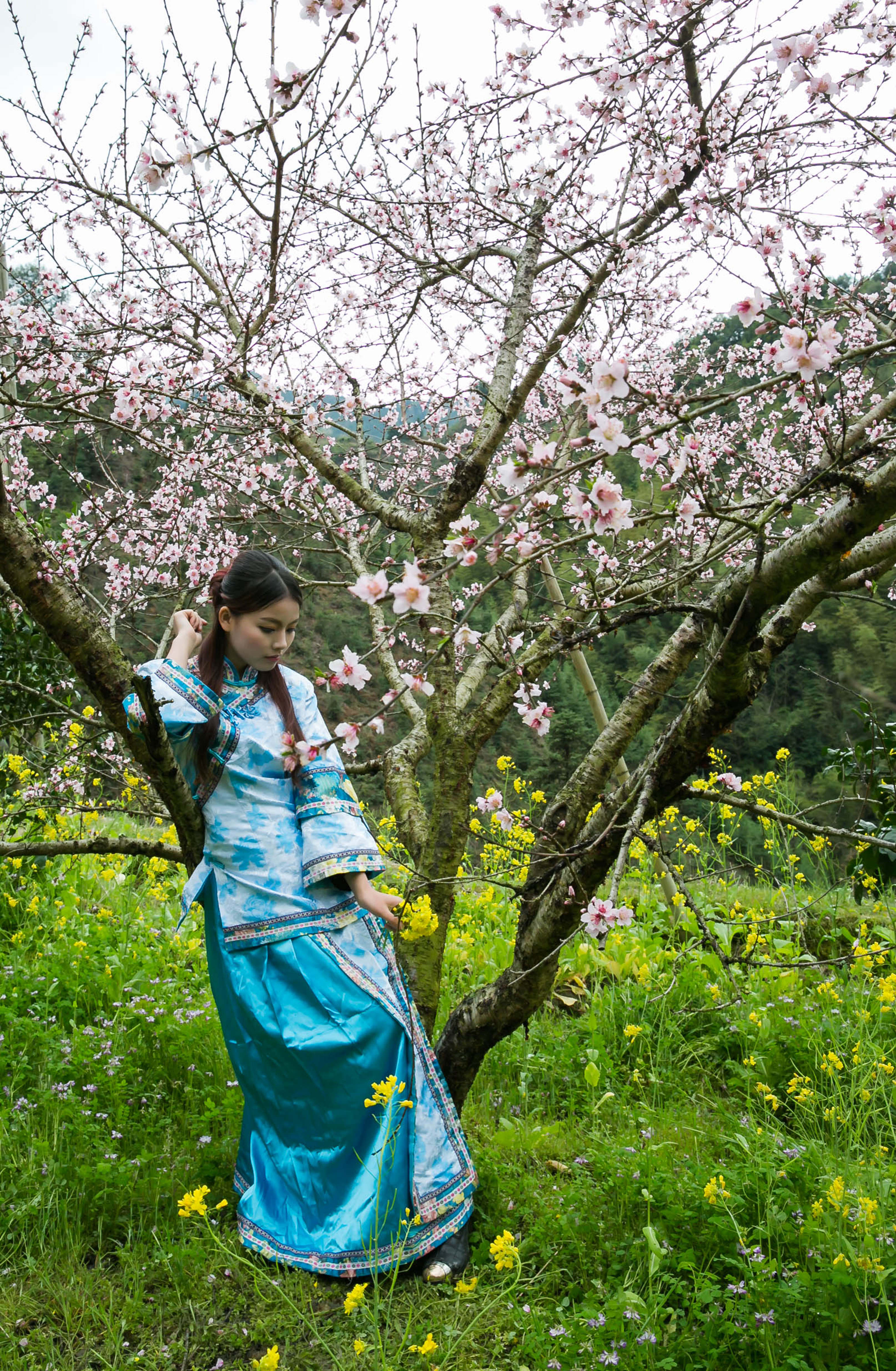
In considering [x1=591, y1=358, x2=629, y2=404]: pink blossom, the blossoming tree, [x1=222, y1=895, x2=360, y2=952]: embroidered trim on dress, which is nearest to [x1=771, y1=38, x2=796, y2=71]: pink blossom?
the blossoming tree

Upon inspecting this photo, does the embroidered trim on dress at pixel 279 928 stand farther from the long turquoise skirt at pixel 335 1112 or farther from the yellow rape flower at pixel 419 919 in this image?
the yellow rape flower at pixel 419 919

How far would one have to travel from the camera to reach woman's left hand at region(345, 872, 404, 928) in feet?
6.13

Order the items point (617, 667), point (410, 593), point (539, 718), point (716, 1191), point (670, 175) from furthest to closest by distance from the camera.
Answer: point (617, 667) → point (670, 175) → point (539, 718) → point (716, 1191) → point (410, 593)

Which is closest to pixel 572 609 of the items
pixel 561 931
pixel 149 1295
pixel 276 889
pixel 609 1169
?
pixel 561 931

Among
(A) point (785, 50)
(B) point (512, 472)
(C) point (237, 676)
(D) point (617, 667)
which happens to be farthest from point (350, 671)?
(D) point (617, 667)

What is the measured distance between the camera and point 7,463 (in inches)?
185

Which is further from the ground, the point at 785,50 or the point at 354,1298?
the point at 785,50

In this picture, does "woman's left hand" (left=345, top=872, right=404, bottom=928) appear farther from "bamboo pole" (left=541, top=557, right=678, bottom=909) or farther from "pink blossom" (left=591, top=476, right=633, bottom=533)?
"pink blossom" (left=591, top=476, right=633, bottom=533)

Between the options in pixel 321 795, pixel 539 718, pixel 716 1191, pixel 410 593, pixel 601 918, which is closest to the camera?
pixel 410 593

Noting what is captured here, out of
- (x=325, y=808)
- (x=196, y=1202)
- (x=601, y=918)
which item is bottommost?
(x=196, y=1202)

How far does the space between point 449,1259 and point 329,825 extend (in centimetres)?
98

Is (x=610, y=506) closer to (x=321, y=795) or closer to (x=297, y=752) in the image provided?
(x=297, y=752)

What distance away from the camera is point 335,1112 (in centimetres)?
190

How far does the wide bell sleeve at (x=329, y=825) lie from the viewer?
197cm
